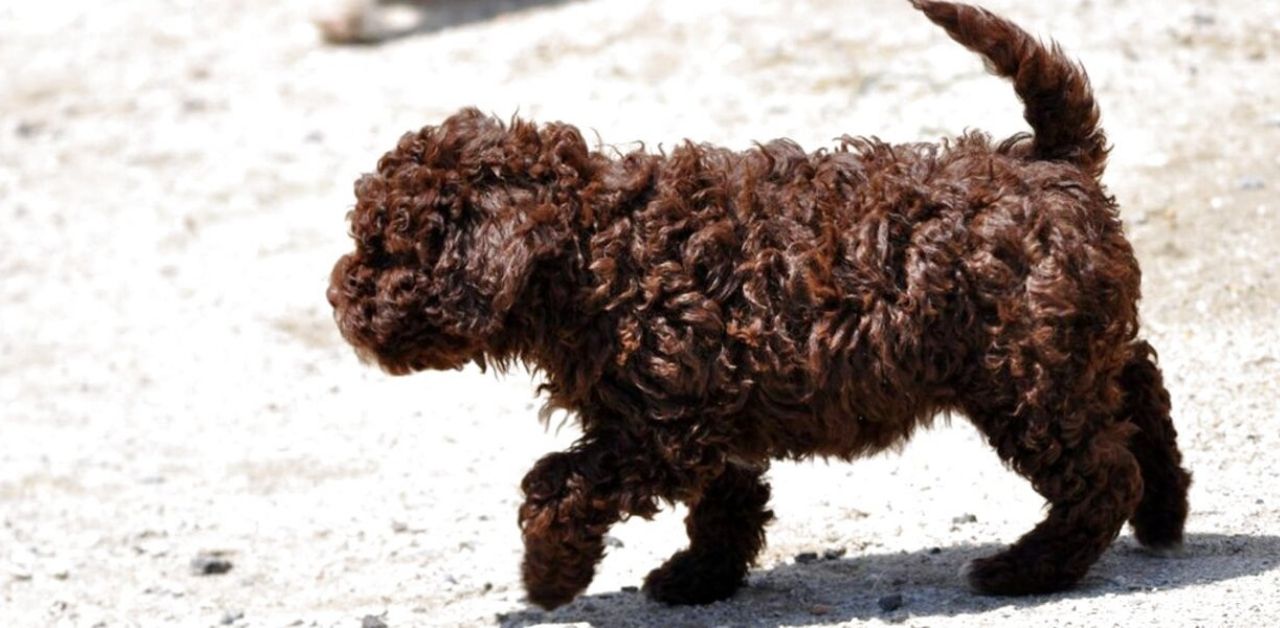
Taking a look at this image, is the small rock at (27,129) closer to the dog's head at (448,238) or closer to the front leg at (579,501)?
the dog's head at (448,238)

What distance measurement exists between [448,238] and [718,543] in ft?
4.61

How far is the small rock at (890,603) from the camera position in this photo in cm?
630

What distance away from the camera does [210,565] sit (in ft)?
26.9

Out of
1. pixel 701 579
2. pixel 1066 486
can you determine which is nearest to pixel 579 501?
pixel 701 579

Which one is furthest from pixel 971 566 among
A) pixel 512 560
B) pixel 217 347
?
pixel 217 347

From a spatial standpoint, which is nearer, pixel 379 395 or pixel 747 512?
pixel 747 512

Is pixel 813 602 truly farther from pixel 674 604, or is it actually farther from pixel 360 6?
pixel 360 6

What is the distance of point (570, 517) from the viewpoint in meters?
6.10

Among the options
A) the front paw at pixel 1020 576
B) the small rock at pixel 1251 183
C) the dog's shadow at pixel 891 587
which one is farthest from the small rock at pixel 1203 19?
the front paw at pixel 1020 576

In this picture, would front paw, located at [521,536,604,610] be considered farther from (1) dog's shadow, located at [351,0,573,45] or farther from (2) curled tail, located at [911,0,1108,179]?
(1) dog's shadow, located at [351,0,573,45]

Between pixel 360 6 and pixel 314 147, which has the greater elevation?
pixel 360 6

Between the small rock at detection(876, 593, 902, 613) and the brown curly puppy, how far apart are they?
10.1 inches

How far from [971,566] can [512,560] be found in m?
2.12

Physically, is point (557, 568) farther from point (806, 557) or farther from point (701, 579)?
point (806, 557)
